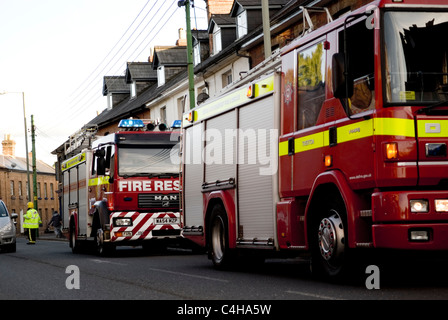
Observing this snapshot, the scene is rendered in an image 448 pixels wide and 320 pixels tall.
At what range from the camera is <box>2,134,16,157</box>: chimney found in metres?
109

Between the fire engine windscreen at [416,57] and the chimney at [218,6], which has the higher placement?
the chimney at [218,6]

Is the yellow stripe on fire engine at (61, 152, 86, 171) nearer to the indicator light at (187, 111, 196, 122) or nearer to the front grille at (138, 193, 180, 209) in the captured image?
the front grille at (138, 193, 180, 209)

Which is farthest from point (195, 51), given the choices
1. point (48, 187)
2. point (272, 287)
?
point (48, 187)

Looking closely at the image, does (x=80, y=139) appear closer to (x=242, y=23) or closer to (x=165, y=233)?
(x=165, y=233)

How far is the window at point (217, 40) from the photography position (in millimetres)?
36594

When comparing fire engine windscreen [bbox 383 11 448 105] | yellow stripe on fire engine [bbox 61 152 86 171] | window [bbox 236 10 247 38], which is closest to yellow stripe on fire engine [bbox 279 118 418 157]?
fire engine windscreen [bbox 383 11 448 105]

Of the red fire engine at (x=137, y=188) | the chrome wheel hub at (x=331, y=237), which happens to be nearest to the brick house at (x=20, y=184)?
the red fire engine at (x=137, y=188)

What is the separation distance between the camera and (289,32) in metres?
29.2

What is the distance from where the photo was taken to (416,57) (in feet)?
30.3

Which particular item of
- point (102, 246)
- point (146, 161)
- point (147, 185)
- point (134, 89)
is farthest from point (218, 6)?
point (102, 246)

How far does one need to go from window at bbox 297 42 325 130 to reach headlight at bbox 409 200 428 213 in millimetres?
2089

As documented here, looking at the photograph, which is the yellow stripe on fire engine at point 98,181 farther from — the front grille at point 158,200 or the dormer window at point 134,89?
the dormer window at point 134,89

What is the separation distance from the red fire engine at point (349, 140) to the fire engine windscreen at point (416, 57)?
0.4 inches

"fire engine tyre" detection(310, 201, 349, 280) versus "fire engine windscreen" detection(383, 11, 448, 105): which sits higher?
"fire engine windscreen" detection(383, 11, 448, 105)
